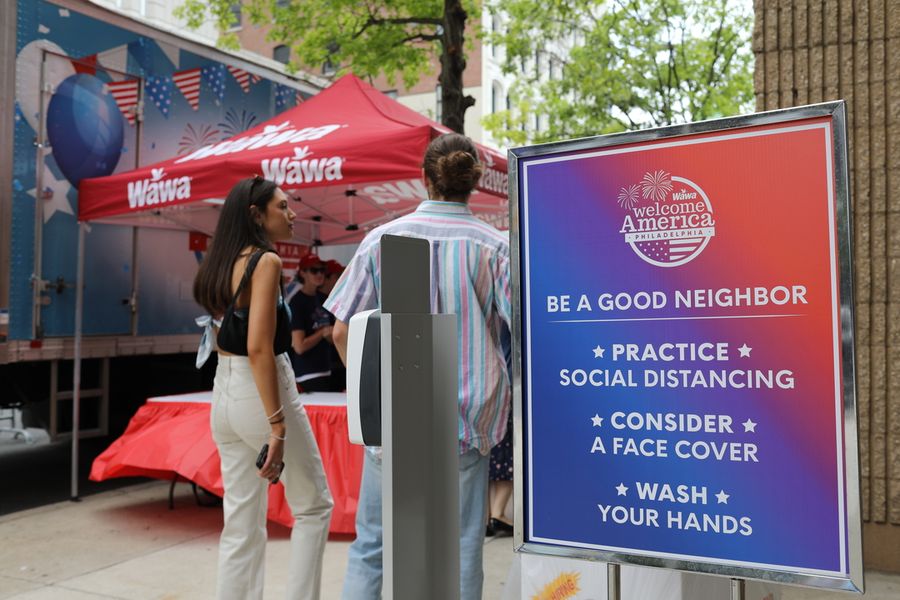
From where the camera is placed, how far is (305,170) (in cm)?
548

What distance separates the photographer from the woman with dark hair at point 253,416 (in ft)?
10.6

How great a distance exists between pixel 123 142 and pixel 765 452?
6.44m

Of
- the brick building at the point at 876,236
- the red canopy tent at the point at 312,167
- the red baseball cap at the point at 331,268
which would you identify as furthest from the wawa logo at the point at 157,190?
the brick building at the point at 876,236

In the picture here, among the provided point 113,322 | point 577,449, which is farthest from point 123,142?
point 577,449

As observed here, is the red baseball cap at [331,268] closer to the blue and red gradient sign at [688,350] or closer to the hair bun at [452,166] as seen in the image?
the hair bun at [452,166]

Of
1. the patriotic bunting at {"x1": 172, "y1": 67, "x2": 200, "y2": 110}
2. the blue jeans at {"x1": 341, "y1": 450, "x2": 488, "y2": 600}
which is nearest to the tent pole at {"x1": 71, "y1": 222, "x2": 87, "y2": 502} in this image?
the patriotic bunting at {"x1": 172, "y1": 67, "x2": 200, "y2": 110}

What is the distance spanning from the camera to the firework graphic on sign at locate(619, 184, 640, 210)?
1768mm

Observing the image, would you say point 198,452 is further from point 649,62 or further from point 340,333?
point 649,62

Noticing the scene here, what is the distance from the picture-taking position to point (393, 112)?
262 inches

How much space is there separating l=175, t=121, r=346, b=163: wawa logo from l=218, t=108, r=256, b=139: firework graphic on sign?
1.41 metres

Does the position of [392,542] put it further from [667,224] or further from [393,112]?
[393,112]

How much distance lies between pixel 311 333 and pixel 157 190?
166cm

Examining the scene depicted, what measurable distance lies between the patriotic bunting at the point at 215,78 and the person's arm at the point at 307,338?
2.58m

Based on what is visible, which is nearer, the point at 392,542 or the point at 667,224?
the point at 392,542
